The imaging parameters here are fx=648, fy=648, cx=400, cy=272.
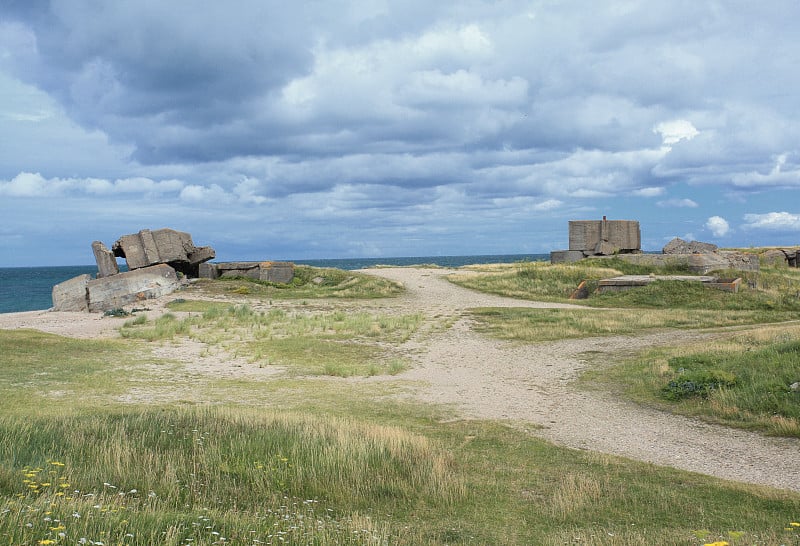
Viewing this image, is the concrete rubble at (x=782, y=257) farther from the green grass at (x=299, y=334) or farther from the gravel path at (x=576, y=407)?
the green grass at (x=299, y=334)

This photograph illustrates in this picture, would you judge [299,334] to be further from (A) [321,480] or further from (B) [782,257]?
(B) [782,257]

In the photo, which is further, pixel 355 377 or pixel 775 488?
pixel 355 377

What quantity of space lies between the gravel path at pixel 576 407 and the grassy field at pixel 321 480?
64cm

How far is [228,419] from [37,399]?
4.33m

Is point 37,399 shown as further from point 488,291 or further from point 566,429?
point 488,291

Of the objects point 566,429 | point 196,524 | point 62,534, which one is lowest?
point 566,429

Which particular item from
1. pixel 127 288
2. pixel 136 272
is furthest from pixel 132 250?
pixel 127 288

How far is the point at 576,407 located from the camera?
10.8m

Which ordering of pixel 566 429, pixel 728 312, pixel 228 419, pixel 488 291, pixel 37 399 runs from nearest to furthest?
pixel 228 419, pixel 566 429, pixel 37 399, pixel 728 312, pixel 488 291

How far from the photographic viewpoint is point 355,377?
543 inches

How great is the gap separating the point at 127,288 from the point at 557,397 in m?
22.2

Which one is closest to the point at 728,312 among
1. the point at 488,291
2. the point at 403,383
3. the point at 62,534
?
the point at 488,291

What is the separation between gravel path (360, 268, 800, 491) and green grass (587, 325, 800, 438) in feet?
1.45

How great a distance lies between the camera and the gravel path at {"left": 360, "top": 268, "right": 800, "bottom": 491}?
26.0 ft
